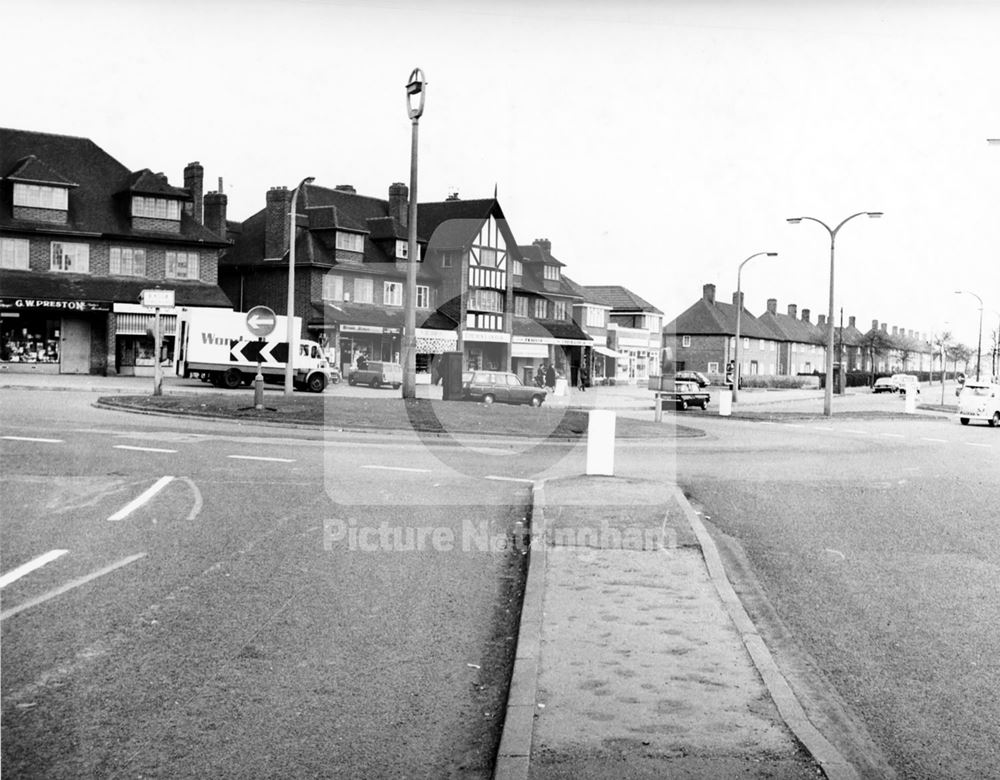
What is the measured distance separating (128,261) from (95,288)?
2322mm

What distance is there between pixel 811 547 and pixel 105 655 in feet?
22.4

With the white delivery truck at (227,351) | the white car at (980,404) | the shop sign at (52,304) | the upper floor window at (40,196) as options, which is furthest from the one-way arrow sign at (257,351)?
the white car at (980,404)

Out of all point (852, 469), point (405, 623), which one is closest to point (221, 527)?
point (405, 623)

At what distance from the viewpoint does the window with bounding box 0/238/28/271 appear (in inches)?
1770

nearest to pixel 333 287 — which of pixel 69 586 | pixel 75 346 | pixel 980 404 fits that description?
pixel 75 346

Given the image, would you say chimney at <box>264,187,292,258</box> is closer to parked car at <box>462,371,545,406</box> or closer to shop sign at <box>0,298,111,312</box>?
shop sign at <box>0,298,111,312</box>

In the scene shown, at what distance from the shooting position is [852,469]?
18453 millimetres

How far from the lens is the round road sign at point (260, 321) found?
24606 mm

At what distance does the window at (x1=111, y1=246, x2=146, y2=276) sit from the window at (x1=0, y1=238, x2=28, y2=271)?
3.72 metres

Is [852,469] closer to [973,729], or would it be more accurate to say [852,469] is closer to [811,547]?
[811,547]

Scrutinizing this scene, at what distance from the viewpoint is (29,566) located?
8.31 meters

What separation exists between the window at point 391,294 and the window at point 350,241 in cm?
247

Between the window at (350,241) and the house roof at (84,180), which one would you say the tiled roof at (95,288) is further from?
the window at (350,241)

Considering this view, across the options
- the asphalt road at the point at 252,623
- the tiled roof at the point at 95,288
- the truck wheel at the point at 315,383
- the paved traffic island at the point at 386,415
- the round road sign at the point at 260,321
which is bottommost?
the asphalt road at the point at 252,623
